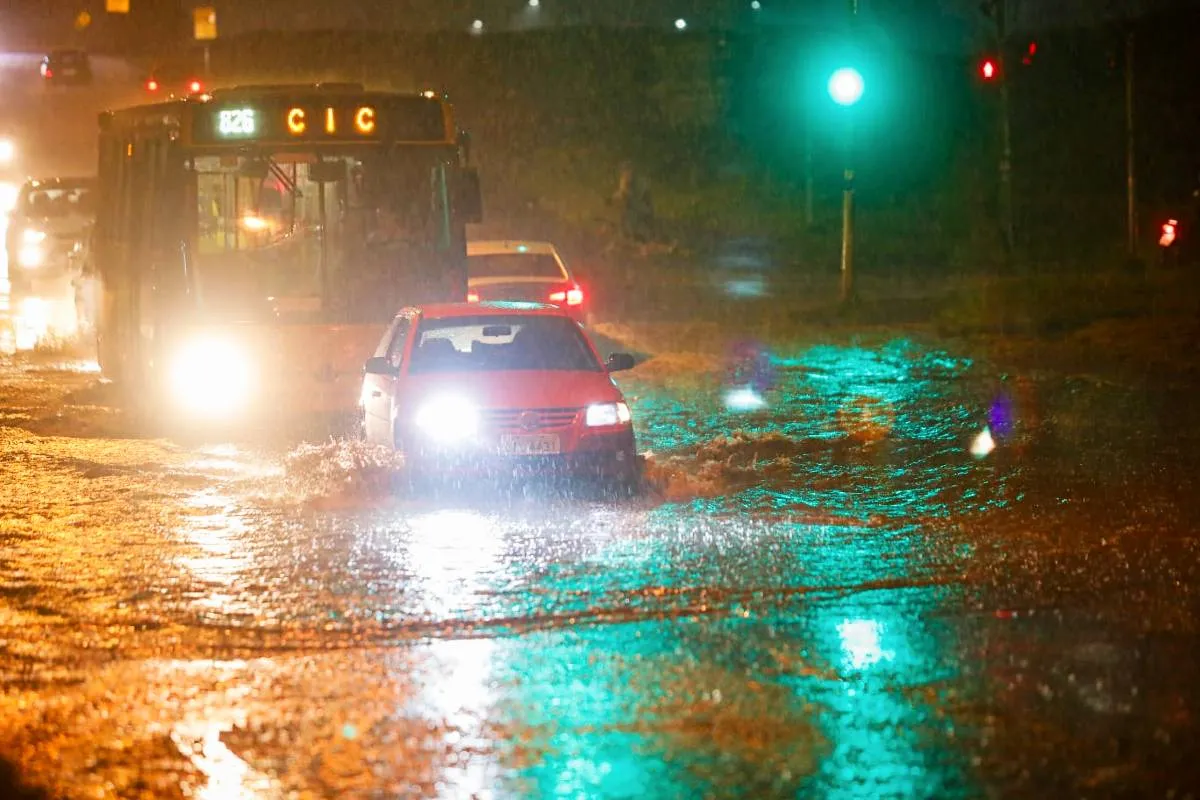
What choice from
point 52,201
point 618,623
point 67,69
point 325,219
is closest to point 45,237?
point 52,201

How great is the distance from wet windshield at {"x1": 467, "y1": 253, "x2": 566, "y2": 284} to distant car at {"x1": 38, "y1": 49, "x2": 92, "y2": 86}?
14.8m

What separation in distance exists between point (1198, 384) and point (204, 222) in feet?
34.5

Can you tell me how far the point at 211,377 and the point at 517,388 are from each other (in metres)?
6.43

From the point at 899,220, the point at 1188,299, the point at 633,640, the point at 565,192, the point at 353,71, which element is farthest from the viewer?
the point at 353,71

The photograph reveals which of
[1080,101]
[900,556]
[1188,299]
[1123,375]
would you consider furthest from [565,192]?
[900,556]

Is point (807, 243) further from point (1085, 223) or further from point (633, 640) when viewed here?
point (633, 640)

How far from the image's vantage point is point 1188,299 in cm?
2944

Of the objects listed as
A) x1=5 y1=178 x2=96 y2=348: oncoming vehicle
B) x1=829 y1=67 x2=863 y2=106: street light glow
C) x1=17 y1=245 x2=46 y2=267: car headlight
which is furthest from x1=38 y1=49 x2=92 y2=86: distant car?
x1=829 y1=67 x2=863 y2=106: street light glow

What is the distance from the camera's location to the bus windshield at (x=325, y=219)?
16.7 metres

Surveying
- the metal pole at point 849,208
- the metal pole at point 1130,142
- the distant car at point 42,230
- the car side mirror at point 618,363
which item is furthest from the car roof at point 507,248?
the distant car at point 42,230

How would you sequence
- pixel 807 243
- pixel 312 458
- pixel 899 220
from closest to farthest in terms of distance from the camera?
pixel 312 458, pixel 807 243, pixel 899 220

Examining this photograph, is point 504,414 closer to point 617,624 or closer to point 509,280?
point 617,624

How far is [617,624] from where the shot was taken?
834 centimetres

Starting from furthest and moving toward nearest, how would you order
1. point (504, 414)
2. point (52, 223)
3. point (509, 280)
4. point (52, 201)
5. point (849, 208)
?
point (52, 223) → point (52, 201) → point (849, 208) → point (509, 280) → point (504, 414)
